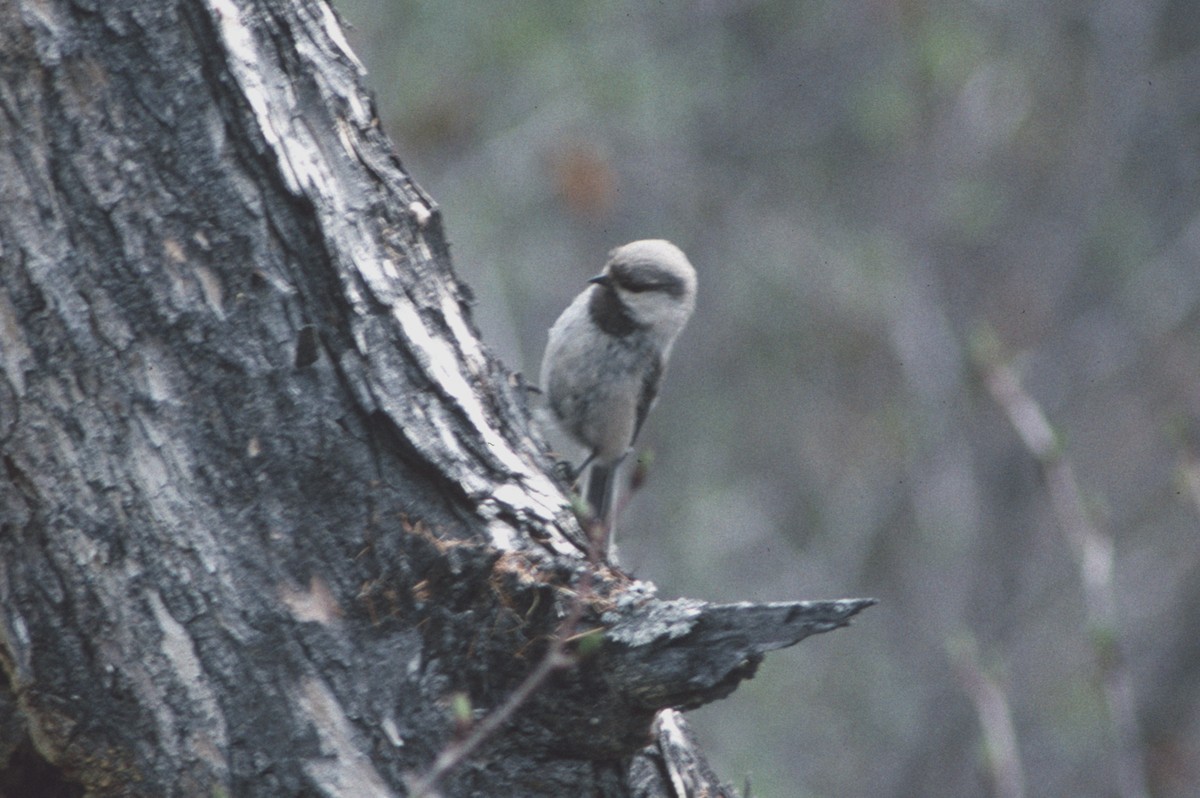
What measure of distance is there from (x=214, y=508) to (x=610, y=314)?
242 cm

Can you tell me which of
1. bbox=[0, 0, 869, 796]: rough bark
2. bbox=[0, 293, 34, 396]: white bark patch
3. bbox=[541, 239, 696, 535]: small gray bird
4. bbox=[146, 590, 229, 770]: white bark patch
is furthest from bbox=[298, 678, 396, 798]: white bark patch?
bbox=[541, 239, 696, 535]: small gray bird

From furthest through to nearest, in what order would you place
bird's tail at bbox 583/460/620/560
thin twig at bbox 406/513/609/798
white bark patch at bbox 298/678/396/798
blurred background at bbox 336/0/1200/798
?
blurred background at bbox 336/0/1200/798 < bird's tail at bbox 583/460/620/560 < white bark patch at bbox 298/678/396/798 < thin twig at bbox 406/513/609/798

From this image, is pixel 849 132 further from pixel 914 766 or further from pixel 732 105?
pixel 914 766

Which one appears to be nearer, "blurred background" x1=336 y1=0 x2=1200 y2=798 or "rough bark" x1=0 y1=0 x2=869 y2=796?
"rough bark" x1=0 y1=0 x2=869 y2=796

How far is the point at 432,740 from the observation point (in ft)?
6.81

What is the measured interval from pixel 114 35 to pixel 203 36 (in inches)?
5.3

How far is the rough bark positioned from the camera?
2064 millimetres

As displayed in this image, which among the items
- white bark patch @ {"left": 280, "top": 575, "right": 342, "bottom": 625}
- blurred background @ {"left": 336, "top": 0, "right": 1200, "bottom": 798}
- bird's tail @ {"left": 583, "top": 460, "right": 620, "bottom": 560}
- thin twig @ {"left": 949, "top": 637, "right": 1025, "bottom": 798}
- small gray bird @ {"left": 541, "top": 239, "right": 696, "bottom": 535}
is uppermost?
blurred background @ {"left": 336, "top": 0, "right": 1200, "bottom": 798}

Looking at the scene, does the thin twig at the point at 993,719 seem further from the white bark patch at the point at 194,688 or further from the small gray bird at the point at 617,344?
the small gray bird at the point at 617,344

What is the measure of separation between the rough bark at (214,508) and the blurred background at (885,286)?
4.59 metres

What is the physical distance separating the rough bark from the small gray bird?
215 cm

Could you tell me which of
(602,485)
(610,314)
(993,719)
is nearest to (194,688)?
(993,719)

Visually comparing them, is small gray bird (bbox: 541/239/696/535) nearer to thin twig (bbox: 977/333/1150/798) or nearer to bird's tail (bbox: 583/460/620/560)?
bird's tail (bbox: 583/460/620/560)

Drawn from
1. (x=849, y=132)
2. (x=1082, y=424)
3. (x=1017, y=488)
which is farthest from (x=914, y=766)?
(x=849, y=132)
